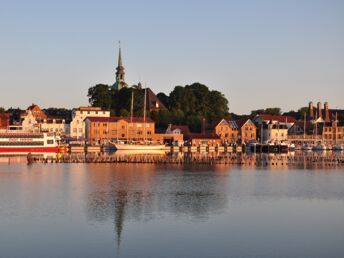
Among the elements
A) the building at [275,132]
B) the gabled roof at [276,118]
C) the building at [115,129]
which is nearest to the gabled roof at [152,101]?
the building at [115,129]

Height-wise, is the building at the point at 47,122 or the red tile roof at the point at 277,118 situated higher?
the red tile roof at the point at 277,118

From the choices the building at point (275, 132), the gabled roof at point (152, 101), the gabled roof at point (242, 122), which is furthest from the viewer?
the gabled roof at point (152, 101)

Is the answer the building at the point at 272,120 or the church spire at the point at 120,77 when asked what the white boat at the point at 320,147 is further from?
the church spire at the point at 120,77

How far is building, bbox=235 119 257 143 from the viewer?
15295 cm

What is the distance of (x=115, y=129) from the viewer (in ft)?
453

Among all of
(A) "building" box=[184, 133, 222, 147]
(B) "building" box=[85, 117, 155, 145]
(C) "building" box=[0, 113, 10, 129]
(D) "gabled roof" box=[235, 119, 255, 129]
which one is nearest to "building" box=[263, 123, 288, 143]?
(D) "gabled roof" box=[235, 119, 255, 129]

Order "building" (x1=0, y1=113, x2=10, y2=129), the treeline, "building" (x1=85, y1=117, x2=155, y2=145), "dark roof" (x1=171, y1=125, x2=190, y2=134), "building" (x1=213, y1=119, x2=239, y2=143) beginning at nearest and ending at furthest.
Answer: "building" (x1=85, y1=117, x2=155, y2=145), "building" (x1=0, y1=113, x2=10, y2=129), "dark roof" (x1=171, y1=125, x2=190, y2=134), "building" (x1=213, y1=119, x2=239, y2=143), the treeline

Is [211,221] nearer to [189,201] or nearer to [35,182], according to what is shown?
[189,201]

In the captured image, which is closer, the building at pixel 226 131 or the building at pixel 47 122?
the building at pixel 47 122

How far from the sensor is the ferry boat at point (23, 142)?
108 m

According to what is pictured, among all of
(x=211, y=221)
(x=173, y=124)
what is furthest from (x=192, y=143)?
(x=211, y=221)

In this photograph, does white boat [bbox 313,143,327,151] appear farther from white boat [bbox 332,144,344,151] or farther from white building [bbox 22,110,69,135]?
white building [bbox 22,110,69,135]

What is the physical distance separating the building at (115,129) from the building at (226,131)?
19.1 m

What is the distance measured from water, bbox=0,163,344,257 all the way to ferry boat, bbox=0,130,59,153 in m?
41.6
